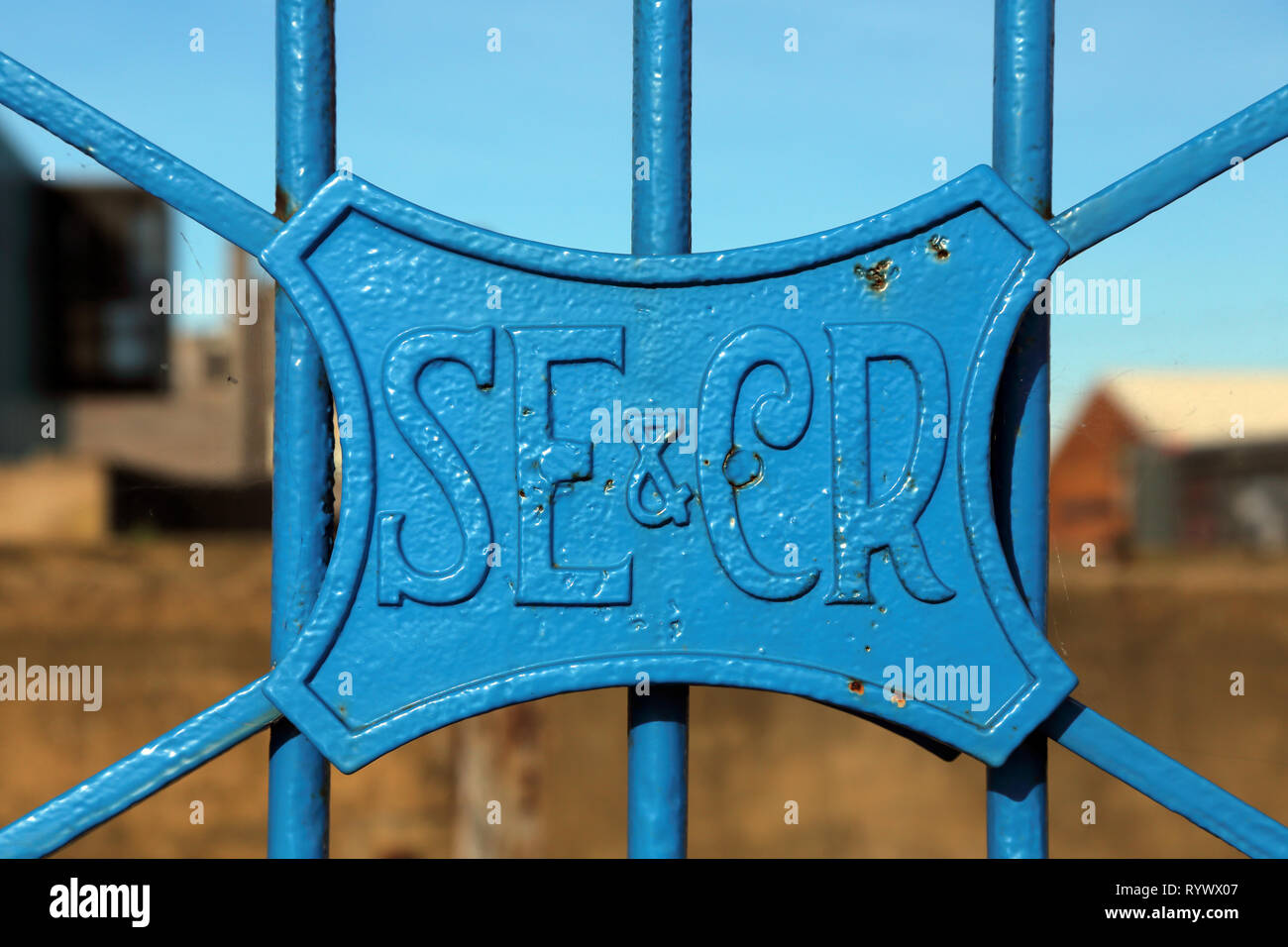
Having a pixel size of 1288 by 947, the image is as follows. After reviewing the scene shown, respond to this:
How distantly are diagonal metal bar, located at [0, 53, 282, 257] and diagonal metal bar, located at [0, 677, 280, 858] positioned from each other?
17.7 inches

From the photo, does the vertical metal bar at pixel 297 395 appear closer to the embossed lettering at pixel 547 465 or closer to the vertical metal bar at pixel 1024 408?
the embossed lettering at pixel 547 465

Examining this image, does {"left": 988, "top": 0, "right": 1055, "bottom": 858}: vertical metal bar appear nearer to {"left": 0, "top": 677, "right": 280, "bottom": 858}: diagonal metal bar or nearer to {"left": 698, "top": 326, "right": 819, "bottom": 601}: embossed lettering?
{"left": 698, "top": 326, "right": 819, "bottom": 601}: embossed lettering

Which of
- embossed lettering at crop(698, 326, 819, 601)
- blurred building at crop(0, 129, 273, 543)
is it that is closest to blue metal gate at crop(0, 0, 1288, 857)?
embossed lettering at crop(698, 326, 819, 601)

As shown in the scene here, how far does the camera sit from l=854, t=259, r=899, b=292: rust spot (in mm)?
898

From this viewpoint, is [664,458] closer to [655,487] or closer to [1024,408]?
[655,487]

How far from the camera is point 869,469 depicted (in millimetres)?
895

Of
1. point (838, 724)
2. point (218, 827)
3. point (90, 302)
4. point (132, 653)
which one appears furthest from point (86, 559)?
point (90, 302)

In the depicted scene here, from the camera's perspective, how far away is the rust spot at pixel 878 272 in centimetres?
90

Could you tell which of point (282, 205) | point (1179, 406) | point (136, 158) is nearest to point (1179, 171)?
point (1179, 406)

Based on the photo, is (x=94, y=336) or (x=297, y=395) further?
(x=94, y=336)

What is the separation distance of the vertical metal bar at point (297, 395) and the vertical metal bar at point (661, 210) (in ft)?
1.03

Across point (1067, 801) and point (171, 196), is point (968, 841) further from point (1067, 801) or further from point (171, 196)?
point (171, 196)

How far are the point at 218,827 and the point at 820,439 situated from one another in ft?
14.4

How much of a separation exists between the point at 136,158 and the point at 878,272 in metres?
0.74
